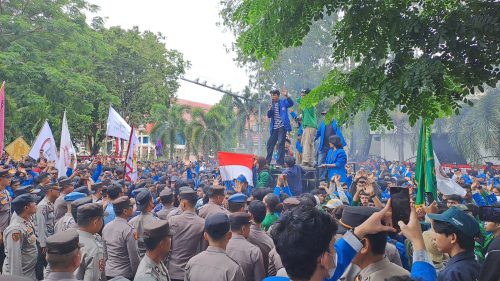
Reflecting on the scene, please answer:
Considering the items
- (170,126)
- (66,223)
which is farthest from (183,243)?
(170,126)

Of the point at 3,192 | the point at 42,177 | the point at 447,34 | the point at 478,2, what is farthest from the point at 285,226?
the point at 42,177

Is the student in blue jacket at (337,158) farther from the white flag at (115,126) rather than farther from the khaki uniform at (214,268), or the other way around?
the khaki uniform at (214,268)

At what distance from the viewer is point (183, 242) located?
6133 millimetres

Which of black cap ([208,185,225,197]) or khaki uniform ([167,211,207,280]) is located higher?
black cap ([208,185,225,197])

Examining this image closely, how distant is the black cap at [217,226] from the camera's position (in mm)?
4785

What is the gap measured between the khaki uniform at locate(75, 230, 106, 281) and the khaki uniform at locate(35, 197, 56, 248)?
3127mm

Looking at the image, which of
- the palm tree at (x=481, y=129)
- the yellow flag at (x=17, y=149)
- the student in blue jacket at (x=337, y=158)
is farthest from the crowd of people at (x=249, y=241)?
the palm tree at (x=481, y=129)

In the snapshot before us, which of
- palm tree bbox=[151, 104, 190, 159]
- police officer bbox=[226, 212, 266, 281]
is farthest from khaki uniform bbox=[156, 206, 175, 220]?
palm tree bbox=[151, 104, 190, 159]

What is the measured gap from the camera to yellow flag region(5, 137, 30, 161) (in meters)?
18.6

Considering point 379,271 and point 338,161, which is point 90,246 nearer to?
point 379,271

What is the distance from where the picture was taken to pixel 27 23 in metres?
23.8

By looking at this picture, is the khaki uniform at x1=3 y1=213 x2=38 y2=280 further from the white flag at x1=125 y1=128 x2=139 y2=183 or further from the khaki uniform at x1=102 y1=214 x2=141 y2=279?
the white flag at x1=125 y1=128 x2=139 y2=183

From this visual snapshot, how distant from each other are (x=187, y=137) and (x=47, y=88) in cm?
1411

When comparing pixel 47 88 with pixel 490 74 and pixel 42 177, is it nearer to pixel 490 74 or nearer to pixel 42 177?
pixel 42 177
